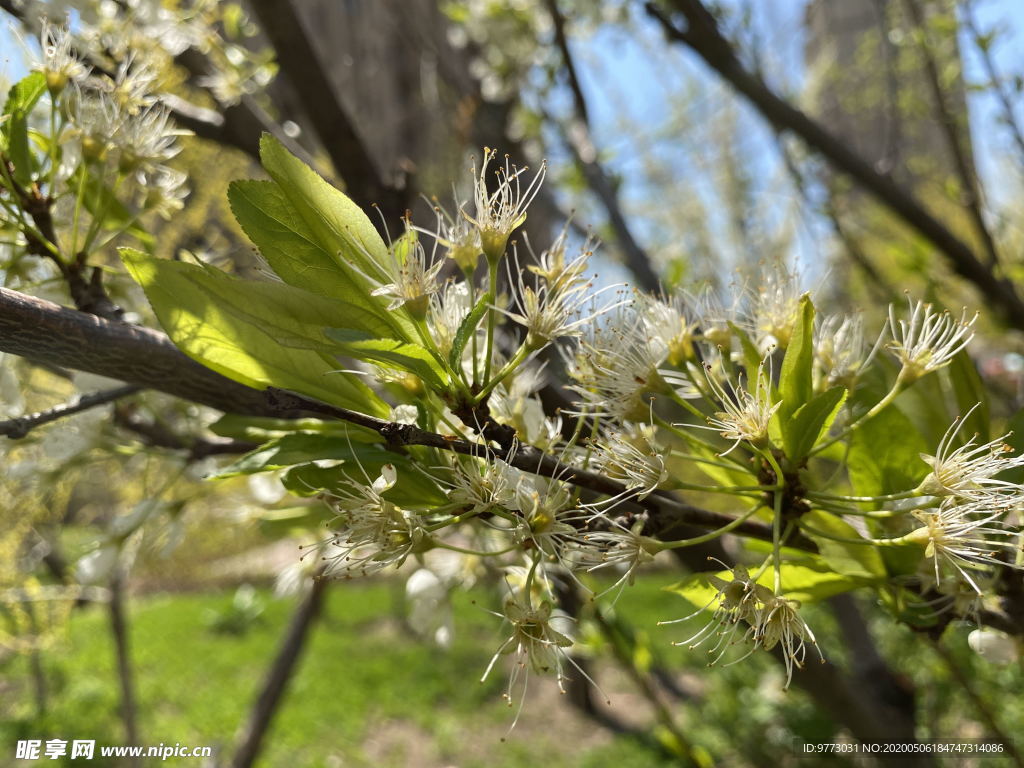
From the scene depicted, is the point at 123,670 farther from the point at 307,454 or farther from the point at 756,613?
the point at 756,613

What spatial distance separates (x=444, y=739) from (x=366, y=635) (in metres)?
2.60

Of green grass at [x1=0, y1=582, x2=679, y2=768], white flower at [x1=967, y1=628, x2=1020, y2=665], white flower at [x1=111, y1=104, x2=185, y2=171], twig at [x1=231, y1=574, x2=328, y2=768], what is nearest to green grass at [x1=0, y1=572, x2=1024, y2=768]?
green grass at [x1=0, y1=582, x2=679, y2=768]

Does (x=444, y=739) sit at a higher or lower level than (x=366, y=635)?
higher

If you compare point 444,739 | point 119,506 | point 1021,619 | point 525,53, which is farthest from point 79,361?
point 444,739

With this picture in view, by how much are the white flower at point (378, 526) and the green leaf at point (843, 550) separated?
0.37 metres

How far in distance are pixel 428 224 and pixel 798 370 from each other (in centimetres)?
92

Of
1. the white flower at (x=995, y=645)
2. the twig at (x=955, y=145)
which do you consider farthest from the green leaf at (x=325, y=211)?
the twig at (x=955, y=145)

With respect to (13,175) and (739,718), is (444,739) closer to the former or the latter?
(739,718)

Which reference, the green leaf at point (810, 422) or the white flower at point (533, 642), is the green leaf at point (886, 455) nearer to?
the green leaf at point (810, 422)

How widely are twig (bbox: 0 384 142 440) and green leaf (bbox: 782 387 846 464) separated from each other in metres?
0.65

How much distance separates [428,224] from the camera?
4.53 feet

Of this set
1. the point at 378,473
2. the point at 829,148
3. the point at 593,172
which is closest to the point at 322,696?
the point at 593,172

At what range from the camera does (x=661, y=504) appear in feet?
2.25

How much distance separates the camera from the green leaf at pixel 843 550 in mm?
682
